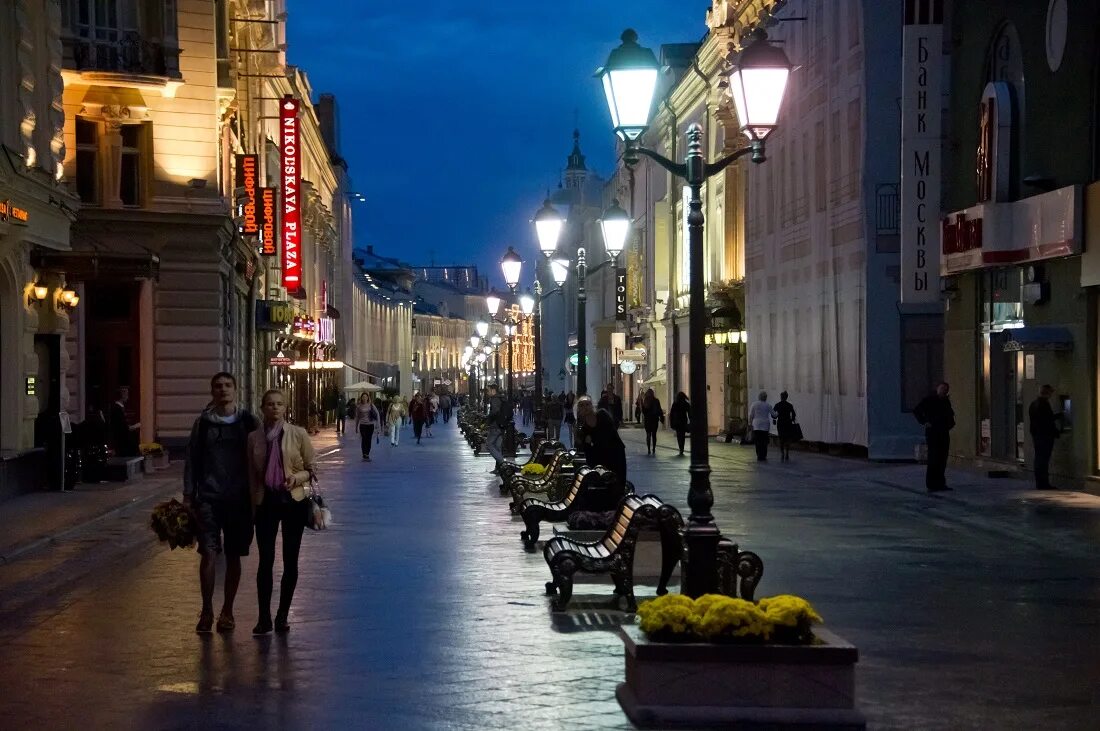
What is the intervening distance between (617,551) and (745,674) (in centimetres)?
465

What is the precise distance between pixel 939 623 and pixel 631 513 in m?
2.47

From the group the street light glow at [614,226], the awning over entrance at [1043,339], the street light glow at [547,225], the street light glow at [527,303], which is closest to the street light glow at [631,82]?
the street light glow at [614,226]

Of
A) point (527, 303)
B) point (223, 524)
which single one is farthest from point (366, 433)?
point (223, 524)

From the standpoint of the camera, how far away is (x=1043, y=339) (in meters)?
27.3

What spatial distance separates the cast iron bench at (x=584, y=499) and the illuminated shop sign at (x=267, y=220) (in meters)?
31.1

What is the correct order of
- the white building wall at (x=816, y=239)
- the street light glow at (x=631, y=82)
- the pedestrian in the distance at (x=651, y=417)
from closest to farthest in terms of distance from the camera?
the street light glow at (x=631, y=82) → the white building wall at (x=816, y=239) → the pedestrian in the distance at (x=651, y=417)

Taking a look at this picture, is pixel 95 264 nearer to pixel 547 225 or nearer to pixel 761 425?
pixel 547 225

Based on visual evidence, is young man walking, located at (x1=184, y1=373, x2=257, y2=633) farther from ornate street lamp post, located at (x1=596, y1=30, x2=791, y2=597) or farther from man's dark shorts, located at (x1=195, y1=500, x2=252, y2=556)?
ornate street lamp post, located at (x1=596, y1=30, x2=791, y2=597)

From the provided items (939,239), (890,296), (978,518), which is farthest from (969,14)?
(978,518)

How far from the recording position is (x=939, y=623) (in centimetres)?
1305

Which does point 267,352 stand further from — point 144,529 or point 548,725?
point 548,725

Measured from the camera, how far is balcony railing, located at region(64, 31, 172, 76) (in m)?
37.4

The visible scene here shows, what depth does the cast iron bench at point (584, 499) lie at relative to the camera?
17.8 m

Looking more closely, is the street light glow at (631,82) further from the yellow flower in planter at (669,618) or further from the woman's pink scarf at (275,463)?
the yellow flower in planter at (669,618)
